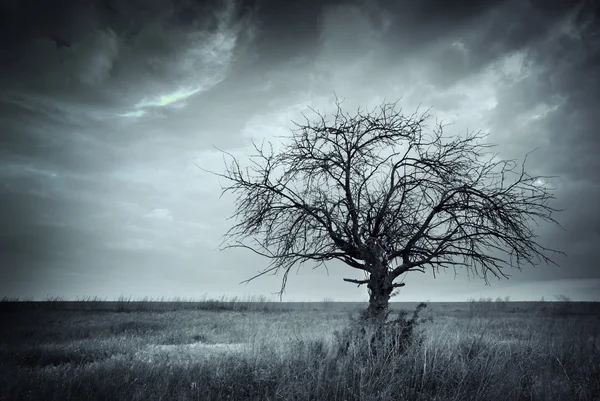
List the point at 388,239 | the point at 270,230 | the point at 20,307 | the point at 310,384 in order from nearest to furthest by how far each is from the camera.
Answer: the point at 310,384
the point at 388,239
the point at 270,230
the point at 20,307

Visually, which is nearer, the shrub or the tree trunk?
the shrub

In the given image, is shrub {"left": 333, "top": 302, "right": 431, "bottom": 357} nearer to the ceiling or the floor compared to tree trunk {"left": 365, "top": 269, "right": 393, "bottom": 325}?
nearer to the floor

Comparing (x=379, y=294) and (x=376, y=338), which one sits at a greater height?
(x=379, y=294)

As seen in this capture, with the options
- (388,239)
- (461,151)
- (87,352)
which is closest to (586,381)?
(388,239)

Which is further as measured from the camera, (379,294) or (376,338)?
(379,294)

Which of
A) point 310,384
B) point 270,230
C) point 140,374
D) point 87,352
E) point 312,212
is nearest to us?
point 310,384

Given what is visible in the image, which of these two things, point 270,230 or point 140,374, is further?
point 270,230

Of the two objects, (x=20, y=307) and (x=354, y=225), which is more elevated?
(x=354, y=225)

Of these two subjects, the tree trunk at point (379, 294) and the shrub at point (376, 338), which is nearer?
the shrub at point (376, 338)

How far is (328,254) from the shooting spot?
662 centimetres

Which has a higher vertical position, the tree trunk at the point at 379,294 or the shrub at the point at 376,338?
the tree trunk at the point at 379,294

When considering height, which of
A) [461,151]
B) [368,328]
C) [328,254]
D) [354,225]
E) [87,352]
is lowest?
[87,352]

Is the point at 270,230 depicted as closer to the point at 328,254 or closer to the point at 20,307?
the point at 328,254

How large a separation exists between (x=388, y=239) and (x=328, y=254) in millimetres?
1228
